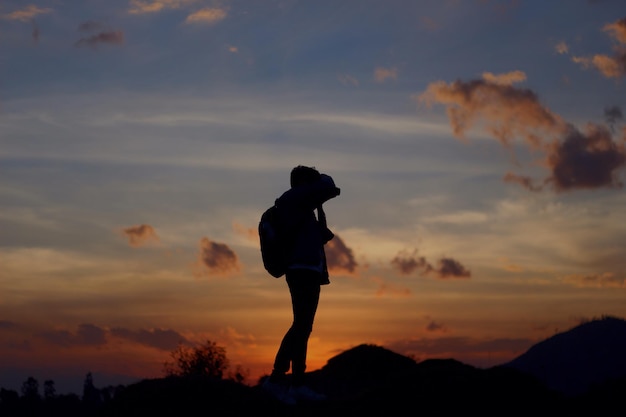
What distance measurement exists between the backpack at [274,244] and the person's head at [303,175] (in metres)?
0.52

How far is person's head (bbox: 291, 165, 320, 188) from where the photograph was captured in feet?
43.8

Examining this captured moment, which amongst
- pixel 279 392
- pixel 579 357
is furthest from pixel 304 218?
pixel 579 357

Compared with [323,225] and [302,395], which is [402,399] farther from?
[323,225]

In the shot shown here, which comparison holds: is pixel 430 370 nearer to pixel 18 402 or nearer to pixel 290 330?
pixel 290 330

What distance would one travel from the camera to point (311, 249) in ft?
43.0

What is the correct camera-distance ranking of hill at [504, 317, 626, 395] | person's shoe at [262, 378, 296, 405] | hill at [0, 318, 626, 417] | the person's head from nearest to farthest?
hill at [0, 318, 626, 417] → person's shoe at [262, 378, 296, 405] → the person's head → hill at [504, 317, 626, 395]

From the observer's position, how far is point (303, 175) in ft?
43.9

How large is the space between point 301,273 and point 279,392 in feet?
6.21

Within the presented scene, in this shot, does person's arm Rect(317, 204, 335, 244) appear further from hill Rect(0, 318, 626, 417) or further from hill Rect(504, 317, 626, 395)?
hill Rect(504, 317, 626, 395)

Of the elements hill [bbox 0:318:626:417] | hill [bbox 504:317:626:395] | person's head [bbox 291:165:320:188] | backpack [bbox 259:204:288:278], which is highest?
person's head [bbox 291:165:320:188]

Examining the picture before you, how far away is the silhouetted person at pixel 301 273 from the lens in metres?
13.1

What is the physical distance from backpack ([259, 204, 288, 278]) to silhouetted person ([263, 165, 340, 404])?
111 mm

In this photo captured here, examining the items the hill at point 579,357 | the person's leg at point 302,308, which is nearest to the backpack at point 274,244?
the person's leg at point 302,308

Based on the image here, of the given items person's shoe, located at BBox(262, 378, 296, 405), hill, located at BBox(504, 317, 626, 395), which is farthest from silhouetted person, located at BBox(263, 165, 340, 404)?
hill, located at BBox(504, 317, 626, 395)
